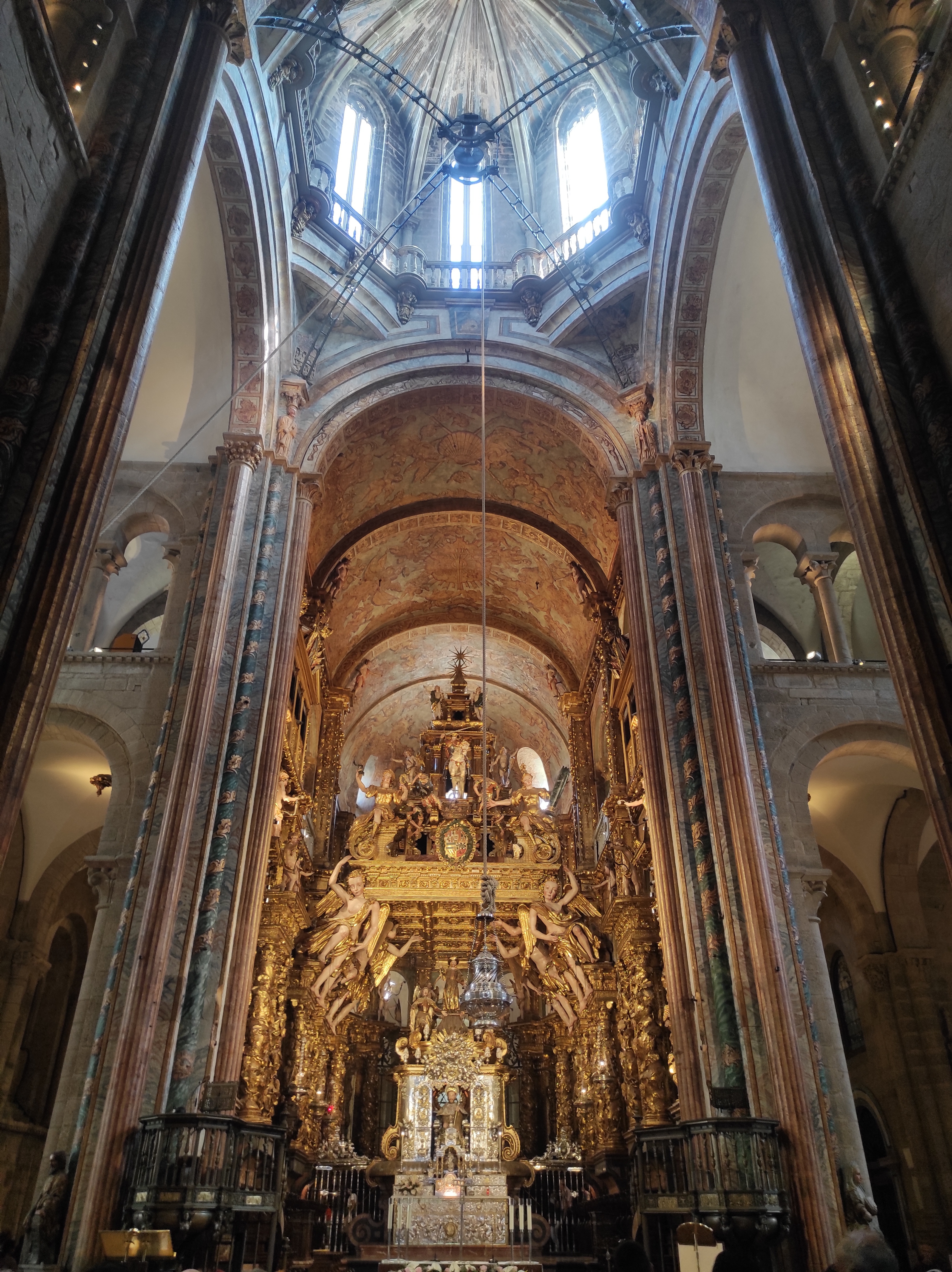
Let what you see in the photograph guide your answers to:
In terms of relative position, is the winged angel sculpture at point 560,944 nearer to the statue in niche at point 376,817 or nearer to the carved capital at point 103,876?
the statue in niche at point 376,817

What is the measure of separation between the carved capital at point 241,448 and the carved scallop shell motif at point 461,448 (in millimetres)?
5096

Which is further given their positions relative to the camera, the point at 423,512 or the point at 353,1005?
the point at 423,512

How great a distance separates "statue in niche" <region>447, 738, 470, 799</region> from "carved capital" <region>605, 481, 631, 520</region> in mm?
8054

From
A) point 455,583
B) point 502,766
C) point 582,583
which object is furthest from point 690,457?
point 502,766

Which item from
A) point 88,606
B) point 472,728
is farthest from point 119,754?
point 472,728

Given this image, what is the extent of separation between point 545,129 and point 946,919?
16495 millimetres

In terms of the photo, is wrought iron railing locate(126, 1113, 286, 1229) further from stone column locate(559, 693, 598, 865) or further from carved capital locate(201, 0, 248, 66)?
stone column locate(559, 693, 598, 865)

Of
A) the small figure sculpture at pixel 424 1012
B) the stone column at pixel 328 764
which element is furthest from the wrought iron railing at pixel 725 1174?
the stone column at pixel 328 764

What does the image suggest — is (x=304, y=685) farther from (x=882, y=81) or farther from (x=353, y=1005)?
(x=882, y=81)

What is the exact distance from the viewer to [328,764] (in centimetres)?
1970

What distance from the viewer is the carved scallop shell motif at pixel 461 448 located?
17797mm

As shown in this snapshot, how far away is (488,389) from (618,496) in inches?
136

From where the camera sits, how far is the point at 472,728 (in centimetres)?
2180

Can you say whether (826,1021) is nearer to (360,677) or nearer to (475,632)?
(475,632)
